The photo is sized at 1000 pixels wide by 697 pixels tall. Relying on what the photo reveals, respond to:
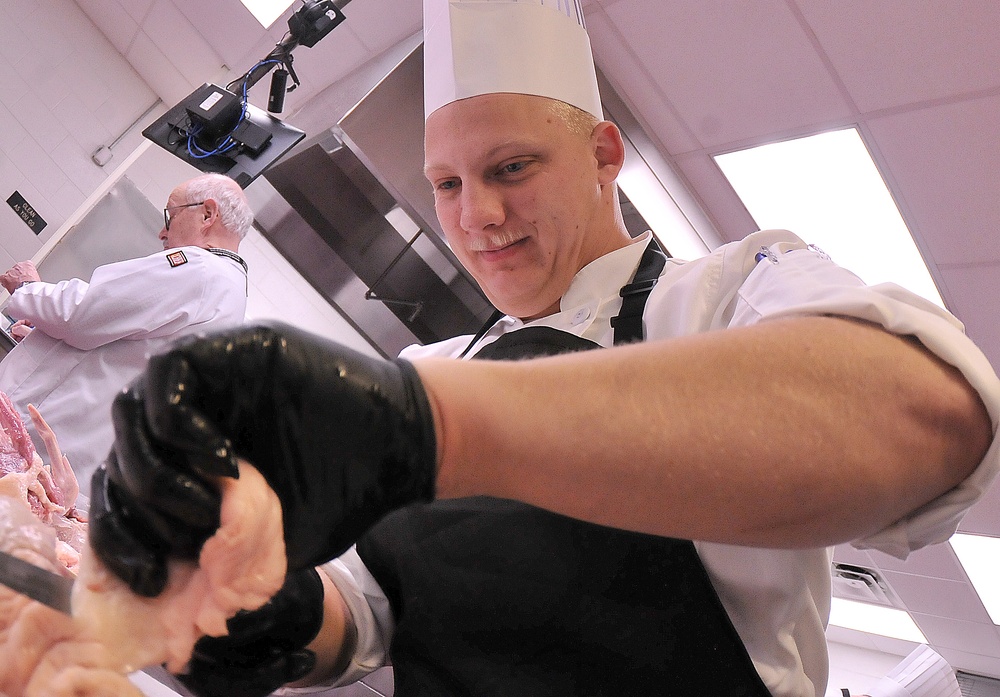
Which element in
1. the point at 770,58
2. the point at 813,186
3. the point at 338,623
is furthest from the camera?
the point at 813,186

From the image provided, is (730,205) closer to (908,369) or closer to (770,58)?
(770,58)

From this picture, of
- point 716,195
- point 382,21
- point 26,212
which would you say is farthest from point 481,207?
point 26,212

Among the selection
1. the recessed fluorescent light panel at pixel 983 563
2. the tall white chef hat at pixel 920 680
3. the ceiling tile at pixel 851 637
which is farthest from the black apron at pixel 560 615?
the ceiling tile at pixel 851 637

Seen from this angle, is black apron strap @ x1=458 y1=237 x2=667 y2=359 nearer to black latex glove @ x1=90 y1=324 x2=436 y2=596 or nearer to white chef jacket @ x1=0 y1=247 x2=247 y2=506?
black latex glove @ x1=90 y1=324 x2=436 y2=596

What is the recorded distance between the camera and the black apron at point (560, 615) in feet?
3.13

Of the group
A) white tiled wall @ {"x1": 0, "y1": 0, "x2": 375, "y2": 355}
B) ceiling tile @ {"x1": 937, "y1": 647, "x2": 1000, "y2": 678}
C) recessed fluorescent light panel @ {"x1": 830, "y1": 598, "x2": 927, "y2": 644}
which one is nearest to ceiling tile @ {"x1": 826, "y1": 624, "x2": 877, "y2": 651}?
recessed fluorescent light panel @ {"x1": 830, "y1": 598, "x2": 927, "y2": 644}

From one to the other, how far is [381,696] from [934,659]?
13.1ft

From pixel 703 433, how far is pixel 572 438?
4.0 inches

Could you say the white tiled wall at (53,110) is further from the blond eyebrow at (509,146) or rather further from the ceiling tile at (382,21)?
the blond eyebrow at (509,146)

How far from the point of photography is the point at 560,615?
983 mm

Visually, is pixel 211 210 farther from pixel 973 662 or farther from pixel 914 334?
pixel 973 662

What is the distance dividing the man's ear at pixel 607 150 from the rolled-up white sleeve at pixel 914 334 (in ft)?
2.29

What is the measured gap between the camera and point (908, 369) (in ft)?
2.15

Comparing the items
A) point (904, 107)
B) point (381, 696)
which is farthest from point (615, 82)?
point (381, 696)
